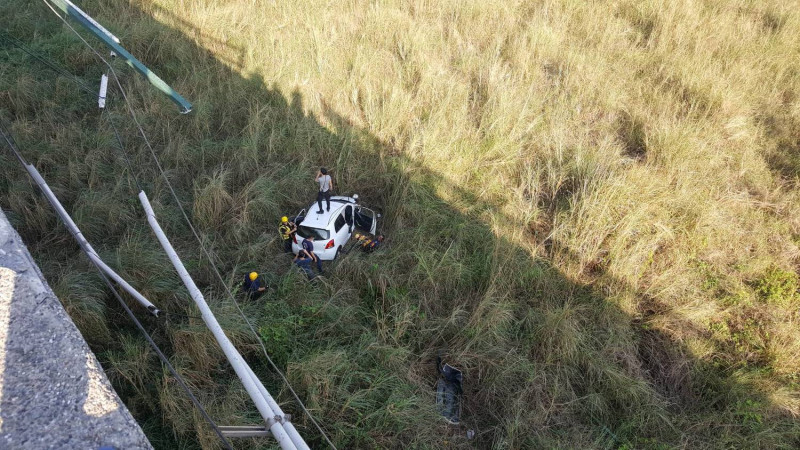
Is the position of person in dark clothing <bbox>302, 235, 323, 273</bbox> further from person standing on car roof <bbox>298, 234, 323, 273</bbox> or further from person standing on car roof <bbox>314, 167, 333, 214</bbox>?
person standing on car roof <bbox>314, 167, 333, 214</bbox>

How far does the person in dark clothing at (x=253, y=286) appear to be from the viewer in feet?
18.8

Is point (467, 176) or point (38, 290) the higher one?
point (38, 290)

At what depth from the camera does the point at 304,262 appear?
635 cm

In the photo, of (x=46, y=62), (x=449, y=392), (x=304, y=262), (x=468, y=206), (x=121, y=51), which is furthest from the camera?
(x=46, y=62)

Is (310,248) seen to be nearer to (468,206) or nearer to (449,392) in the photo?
(468,206)

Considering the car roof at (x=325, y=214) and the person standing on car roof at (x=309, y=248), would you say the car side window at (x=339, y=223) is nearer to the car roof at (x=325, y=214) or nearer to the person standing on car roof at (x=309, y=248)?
the car roof at (x=325, y=214)

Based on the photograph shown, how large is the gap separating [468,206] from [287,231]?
2.61 m

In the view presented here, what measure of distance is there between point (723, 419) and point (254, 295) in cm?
541

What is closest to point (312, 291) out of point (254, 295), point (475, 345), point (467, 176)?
point (254, 295)

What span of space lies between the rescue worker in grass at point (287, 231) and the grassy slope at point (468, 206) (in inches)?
9.4

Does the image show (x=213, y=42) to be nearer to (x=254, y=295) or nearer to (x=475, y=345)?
(x=254, y=295)

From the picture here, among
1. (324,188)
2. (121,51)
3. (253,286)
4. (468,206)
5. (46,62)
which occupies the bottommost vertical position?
(253,286)

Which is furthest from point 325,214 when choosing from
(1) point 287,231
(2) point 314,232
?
(1) point 287,231

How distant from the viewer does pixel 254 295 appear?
5793 mm
